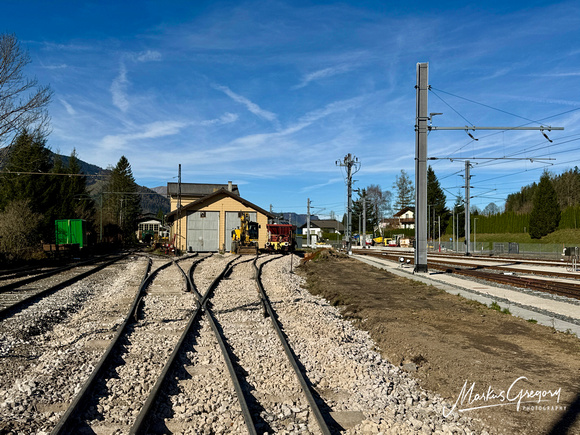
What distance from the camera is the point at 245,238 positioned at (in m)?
40.5

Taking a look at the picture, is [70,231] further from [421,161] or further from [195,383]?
[195,383]

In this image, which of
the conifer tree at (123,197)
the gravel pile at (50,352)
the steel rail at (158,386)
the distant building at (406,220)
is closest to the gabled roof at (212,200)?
the gravel pile at (50,352)

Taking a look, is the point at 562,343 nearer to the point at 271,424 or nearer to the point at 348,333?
the point at 348,333

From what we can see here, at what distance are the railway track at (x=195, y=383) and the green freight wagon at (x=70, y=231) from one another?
2851 centimetres

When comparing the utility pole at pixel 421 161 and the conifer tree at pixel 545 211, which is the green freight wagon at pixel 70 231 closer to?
the utility pole at pixel 421 161

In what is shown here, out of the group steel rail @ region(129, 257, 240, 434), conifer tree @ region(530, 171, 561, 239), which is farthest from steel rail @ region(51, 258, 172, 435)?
conifer tree @ region(530, 171, 561, 239)

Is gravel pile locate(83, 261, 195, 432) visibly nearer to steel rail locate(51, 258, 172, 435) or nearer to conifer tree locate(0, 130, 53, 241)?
steel rail locate(51, 258, 172, 435)

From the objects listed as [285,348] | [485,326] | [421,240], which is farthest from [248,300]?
[421,240]

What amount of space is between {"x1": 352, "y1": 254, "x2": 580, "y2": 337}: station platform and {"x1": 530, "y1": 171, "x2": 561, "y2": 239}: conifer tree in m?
54.9

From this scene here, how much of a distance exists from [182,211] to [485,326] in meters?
38.3

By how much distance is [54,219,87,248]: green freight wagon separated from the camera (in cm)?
3553

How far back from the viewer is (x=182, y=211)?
44844mm

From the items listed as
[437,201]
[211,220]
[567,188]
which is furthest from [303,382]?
[437,201]

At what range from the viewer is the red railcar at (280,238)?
4303 cm
